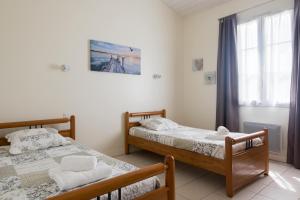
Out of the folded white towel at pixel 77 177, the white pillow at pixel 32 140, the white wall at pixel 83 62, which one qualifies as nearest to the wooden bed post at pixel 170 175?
the folded white towel at pixel 77 177

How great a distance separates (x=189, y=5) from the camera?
4.69 m

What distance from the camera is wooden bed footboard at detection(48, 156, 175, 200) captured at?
1136 millimetres

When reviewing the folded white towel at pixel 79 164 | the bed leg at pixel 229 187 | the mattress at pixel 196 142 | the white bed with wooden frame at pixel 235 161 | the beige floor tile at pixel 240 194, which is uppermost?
the folded white towel at pixel 79 164

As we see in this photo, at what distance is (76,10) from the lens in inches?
136

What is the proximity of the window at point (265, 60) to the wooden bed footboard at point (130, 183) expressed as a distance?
289cm

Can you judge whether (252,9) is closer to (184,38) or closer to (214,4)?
(214,4)

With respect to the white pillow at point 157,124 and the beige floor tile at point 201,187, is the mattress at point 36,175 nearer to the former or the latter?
the beige floor tile at point 201,187

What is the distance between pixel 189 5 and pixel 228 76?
1.84 meters

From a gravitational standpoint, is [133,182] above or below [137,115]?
below

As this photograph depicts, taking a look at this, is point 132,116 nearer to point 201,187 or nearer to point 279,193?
point 201,187

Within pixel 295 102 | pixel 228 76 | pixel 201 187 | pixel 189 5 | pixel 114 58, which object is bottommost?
pixel 201 187

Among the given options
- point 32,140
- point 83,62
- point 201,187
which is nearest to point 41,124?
point 32,140

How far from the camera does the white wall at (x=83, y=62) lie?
2.92 m

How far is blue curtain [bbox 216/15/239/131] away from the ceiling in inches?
18.2
